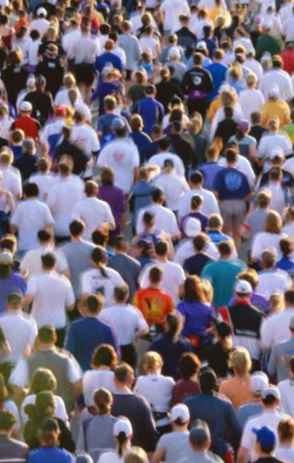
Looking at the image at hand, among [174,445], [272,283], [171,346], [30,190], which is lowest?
[174,445]

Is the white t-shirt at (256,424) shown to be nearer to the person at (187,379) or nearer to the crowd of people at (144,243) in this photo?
the crowd of people at (144,243)

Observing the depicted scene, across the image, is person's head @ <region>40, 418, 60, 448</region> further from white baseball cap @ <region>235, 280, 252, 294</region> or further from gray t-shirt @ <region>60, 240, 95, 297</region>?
gray t-shirt @ <region>60, 240, 95, 297</region>

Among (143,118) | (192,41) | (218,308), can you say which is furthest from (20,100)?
(218,308)

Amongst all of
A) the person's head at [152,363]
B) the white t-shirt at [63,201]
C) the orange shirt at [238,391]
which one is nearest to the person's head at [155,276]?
the person's head at [152,363]

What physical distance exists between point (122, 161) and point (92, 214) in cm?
236

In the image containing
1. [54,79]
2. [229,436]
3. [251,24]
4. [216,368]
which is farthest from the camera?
[251,24]

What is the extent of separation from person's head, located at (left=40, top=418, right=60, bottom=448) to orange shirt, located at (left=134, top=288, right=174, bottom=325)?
411 centimetres

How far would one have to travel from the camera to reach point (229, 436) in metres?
17.2

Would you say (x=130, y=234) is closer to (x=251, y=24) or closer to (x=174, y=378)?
(x=174, y=378)

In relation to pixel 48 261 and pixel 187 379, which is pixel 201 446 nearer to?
pixel 187 379

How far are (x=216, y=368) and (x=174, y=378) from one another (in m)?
0.36

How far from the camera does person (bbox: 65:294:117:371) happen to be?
18984mm

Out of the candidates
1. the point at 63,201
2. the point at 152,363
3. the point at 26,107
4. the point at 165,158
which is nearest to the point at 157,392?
the point at 152,363

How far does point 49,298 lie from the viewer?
66.3 ft
